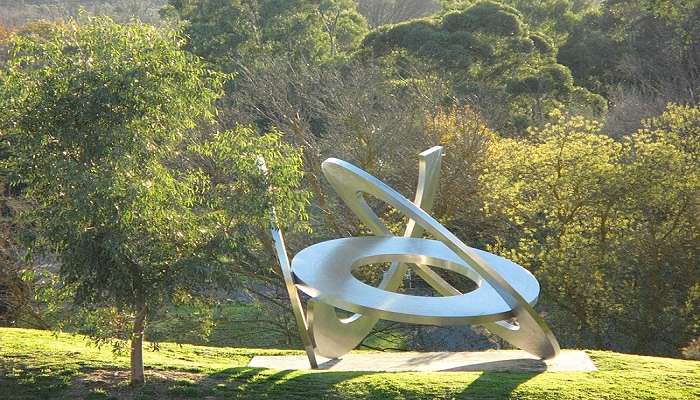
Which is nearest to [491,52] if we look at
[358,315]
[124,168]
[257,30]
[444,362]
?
[257,30]

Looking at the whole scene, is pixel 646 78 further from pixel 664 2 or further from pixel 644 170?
pixel 644 170

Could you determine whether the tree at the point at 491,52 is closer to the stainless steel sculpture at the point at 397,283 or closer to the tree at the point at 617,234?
the tree at the point at 617,234

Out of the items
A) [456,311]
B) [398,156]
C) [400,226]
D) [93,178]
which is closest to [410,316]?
[456,311]

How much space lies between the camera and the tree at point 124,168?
13164 mm

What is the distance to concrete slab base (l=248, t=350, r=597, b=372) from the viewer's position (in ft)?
53.9

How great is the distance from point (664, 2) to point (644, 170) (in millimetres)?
21312

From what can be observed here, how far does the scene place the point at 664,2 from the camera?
128ft

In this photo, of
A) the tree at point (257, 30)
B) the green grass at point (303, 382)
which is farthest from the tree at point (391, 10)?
the green grass at point (303, 382)

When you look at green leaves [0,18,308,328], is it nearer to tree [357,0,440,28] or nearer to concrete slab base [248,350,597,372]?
concrete slab base [248,350,597,372]

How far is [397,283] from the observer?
676 inches

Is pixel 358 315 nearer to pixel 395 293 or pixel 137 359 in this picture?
pixel 395 293

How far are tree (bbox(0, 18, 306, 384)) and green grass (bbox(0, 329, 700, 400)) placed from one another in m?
1.44

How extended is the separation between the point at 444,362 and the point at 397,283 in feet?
5.74

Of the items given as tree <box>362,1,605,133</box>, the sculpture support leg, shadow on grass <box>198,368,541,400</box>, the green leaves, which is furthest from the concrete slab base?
tree <box>362,1,605,133</box>
